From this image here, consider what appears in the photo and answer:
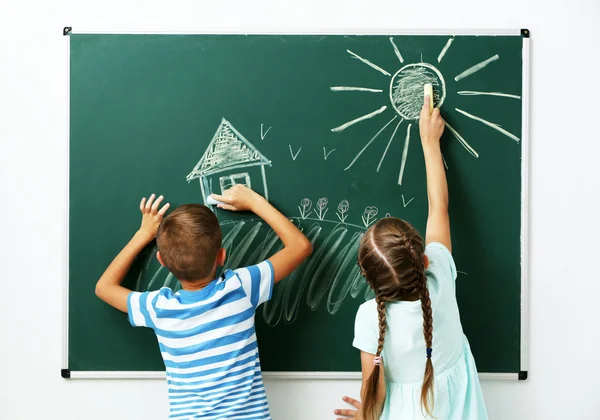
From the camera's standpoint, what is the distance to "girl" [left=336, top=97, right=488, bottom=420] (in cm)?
145

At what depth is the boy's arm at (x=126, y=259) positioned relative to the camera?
184 cm

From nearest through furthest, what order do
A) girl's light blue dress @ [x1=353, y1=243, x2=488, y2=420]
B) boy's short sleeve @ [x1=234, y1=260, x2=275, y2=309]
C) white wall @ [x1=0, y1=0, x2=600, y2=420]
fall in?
girl's light blue dress @ [x1=353, y1=243, x2=488, y2=420]
boy's short sleeve @ [x1=234, y1=260, x2=275, y2=309]
white wall @ [x1=0, y1=0, x2=600, y2=420]

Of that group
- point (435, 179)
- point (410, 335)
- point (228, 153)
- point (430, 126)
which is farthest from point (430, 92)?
point (410, 335)

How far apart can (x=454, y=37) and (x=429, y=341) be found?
3.68 ft

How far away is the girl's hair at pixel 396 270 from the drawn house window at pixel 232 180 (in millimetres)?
612

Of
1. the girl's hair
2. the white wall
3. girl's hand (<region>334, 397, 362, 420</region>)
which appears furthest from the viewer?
the white wall

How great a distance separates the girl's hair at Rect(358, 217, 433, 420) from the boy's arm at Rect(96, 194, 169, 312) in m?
0.83

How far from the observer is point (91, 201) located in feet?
6.33

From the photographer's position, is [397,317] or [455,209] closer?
[397,317]

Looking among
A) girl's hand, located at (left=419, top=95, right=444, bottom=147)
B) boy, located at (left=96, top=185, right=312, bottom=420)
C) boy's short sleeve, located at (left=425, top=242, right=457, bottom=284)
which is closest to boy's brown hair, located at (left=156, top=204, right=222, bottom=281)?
boy, located at (left=96, top=185, right=312, bottom=420)

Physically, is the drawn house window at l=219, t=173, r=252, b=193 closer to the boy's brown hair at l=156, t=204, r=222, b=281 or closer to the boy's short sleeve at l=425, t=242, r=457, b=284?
the boy's brown hair at l=156, t=204, r=222, b=281

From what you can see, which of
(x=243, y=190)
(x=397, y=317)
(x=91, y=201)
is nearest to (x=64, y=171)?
(x=91, y=201)

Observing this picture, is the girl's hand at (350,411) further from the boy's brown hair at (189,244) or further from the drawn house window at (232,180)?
the drawn house window at (232,180)

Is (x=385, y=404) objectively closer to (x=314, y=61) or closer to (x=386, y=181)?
(x=386, y=181)
